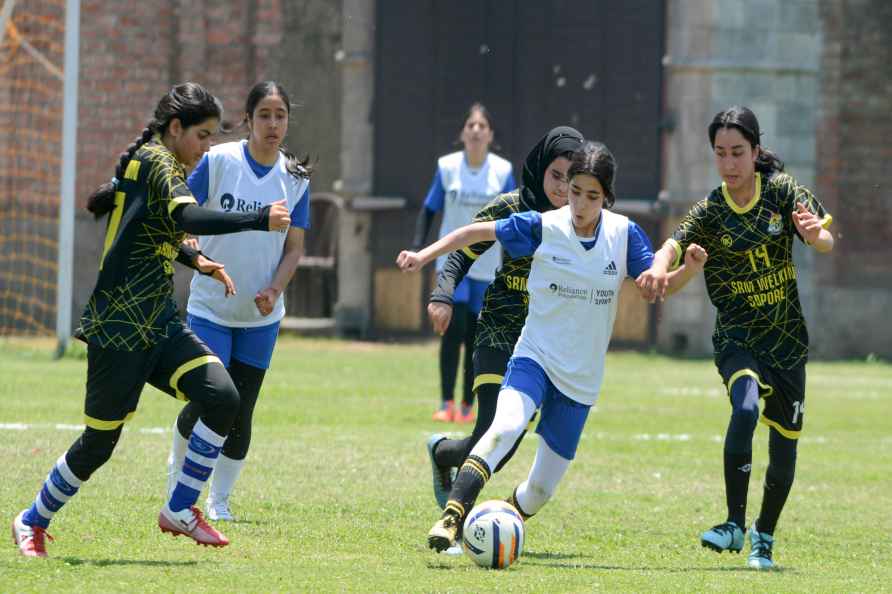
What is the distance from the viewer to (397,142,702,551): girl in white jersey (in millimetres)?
7438

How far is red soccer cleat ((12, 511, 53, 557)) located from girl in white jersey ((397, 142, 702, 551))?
194cm

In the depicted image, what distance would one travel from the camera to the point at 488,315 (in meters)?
8.26

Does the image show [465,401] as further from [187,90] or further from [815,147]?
→ [815,147]

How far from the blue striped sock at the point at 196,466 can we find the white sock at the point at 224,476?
3.33 ft

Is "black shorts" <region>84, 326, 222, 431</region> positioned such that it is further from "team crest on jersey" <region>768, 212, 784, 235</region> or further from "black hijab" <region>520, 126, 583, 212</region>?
"team crest on jersey" <region>768, 212, 784, 235</region>

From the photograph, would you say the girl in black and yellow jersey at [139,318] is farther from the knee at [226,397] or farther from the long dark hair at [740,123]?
the long dark hair at [740,123]

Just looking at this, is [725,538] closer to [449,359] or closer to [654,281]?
[654,281]

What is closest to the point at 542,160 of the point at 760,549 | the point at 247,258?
the point at 247,258

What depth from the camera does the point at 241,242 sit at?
27.5 feet

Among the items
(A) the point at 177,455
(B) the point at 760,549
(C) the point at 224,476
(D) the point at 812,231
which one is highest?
(D) the point at 812,231

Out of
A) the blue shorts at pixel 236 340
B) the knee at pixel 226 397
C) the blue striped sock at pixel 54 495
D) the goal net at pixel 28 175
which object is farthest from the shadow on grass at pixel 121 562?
the goal net at pixel 28 175

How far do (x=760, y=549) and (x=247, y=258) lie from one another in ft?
9.42

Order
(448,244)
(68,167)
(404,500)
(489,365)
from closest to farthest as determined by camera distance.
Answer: (448,244) < (489,365) < (404,500) < (68,167)

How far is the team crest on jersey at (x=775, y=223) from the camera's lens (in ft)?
25.7
